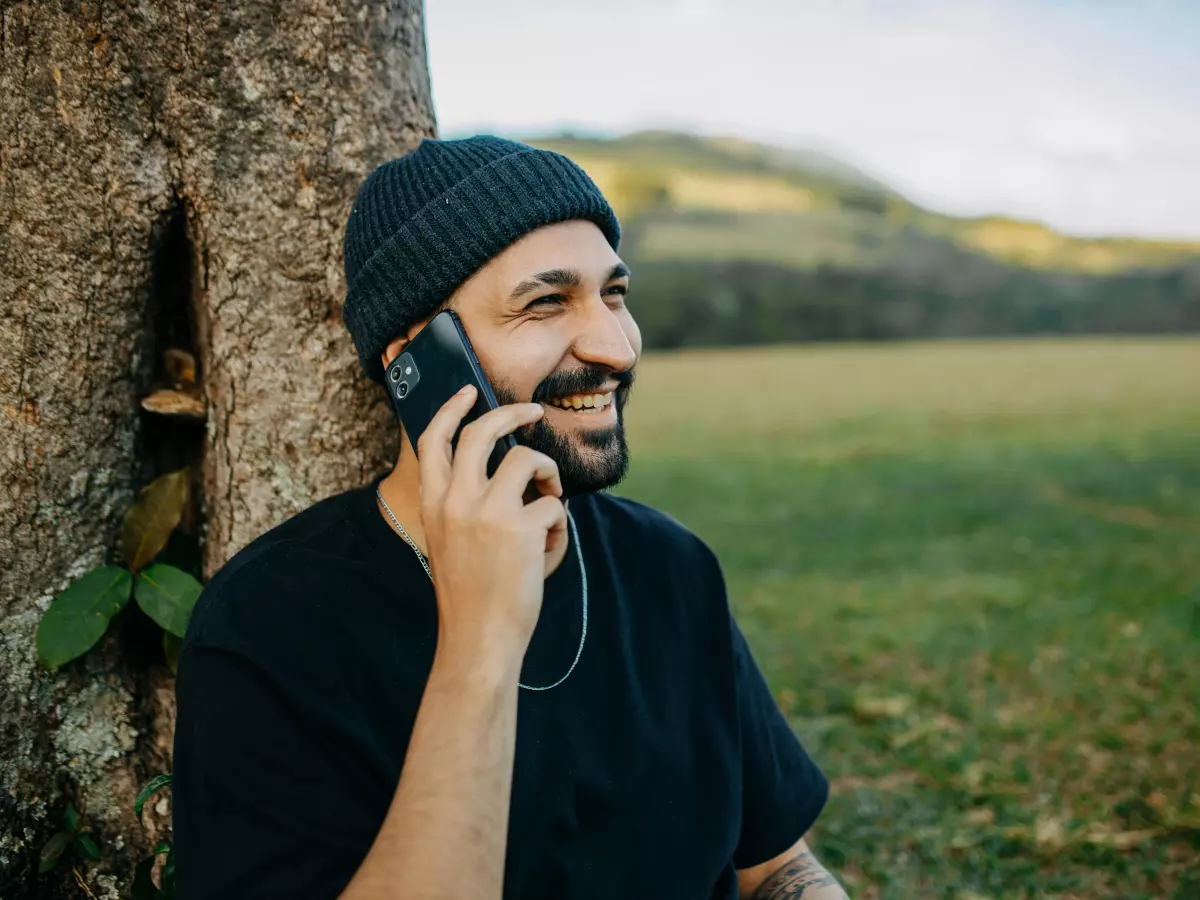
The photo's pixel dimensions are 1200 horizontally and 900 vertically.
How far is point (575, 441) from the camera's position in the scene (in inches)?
85.1

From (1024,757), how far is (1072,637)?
180 centimetres

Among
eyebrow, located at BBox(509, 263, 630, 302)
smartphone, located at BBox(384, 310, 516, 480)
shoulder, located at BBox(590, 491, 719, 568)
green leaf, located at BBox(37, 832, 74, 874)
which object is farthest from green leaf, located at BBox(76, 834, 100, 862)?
eyebrow, located at BBox(509, 263, 630, 302)

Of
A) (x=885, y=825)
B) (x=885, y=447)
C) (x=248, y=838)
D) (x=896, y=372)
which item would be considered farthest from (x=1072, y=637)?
(x=896, y=372)

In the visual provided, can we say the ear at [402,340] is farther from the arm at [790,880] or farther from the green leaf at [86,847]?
the arm at [790,880]

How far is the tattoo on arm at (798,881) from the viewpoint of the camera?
233 centimetres

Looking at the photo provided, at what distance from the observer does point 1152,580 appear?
23.9ft

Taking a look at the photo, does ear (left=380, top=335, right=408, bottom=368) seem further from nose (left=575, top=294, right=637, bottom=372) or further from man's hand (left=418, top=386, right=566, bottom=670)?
man's hand (left=418, top=386, right=566, bottom=670)

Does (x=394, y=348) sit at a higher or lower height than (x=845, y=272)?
higher

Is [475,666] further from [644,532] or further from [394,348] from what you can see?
[394,348]

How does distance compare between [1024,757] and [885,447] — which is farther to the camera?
[885,447]

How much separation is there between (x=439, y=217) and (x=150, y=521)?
41.8 inches

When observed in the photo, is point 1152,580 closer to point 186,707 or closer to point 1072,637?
point 1072,637

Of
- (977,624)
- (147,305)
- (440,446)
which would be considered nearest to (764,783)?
(440,446)

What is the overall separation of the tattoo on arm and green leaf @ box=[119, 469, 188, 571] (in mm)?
1713
